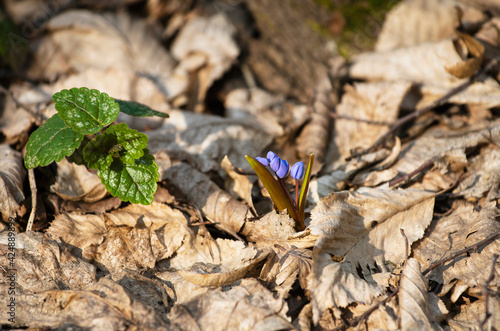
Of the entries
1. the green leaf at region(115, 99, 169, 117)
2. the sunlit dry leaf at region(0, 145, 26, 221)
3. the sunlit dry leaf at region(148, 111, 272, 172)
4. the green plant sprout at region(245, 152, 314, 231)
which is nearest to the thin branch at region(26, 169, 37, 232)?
the sunlit dry leaf at region(0, 145, 26, 221)

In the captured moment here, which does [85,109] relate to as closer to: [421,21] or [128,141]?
[128,141]

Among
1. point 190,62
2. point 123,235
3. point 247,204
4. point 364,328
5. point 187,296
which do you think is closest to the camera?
point 364,328

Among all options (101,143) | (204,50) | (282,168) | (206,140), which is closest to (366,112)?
(206,140)

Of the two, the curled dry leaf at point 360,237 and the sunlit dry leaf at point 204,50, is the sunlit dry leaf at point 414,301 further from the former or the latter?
the sunlit dry leaf at point 204,50

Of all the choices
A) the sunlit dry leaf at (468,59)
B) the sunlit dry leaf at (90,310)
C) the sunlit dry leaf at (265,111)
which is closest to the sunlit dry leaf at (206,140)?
the sunlit dry leaf at (265,111)

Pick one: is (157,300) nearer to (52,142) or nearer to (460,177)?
(52,142)

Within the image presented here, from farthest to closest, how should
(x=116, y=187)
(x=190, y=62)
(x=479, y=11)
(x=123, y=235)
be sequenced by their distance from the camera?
(x=190, y=62) < (x=479, y=11) < (x=123, y=235) < (x=116, y=187)

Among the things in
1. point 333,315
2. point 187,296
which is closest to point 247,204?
point 187,296
